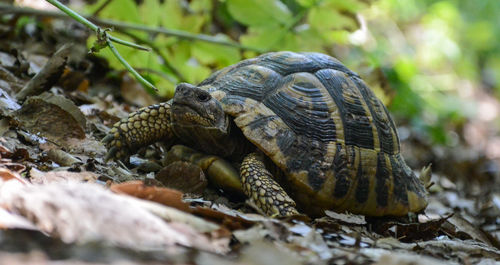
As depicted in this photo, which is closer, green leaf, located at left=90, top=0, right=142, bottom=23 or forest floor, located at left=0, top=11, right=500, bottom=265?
forest floor, located at left=0, top=11, right=500, bottom=265

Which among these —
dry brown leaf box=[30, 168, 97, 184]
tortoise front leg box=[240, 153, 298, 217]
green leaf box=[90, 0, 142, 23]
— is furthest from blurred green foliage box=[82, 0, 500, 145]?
dry brown leaf box=[30, 168, 97, 184]

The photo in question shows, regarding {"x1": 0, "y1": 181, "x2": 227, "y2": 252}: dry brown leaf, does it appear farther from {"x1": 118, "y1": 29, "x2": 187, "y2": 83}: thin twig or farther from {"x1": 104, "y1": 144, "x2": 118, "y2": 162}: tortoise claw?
{"x1": 118, "y1": 29, "x2": 187, "y2": 83}: thin twig

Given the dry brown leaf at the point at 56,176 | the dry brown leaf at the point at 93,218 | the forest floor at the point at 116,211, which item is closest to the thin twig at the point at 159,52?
the forest floor at the point at 116,211

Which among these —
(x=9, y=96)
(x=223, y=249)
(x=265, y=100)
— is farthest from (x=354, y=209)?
(x=9, y=96)

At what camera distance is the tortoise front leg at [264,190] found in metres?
2.50

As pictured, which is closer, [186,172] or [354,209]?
[186,172]

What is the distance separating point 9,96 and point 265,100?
152 centimetres

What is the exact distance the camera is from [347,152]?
112 inches

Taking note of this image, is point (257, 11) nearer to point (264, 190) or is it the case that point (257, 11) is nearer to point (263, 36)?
point (263, 36)

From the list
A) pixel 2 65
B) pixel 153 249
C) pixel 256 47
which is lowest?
pixel 153 249

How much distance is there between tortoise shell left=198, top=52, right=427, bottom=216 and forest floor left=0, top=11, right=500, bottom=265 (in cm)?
18

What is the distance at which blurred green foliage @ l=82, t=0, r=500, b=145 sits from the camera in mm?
4453

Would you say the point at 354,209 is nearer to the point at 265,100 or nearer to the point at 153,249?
the point at 265,100

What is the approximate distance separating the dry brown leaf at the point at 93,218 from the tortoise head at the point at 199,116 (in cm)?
118
